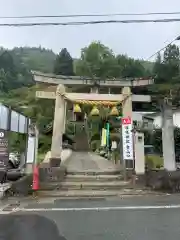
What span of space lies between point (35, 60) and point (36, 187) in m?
121

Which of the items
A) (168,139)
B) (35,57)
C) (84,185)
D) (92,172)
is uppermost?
(35,57)

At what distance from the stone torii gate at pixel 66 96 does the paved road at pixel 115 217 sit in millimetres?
6489

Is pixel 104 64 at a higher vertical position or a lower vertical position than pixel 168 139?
higher

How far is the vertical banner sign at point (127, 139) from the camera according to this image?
58.1 feet

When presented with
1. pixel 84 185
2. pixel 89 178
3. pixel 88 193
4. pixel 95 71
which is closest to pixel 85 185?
pixel 84 185

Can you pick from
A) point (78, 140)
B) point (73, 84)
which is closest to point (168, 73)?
point (78, 140)

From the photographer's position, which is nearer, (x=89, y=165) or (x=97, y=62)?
(x=89, y=165)

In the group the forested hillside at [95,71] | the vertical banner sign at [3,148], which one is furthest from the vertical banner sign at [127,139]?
the forested hillside at [95,71]

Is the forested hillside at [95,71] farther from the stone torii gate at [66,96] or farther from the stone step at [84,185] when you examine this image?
the stone step at [84,185]

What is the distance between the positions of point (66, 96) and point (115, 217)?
36.4 ft

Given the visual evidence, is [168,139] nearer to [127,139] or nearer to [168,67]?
[127,139]

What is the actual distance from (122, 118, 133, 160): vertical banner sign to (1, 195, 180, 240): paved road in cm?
385

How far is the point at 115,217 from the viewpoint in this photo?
31.6 feet

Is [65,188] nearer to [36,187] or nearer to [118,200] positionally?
[36,187]
